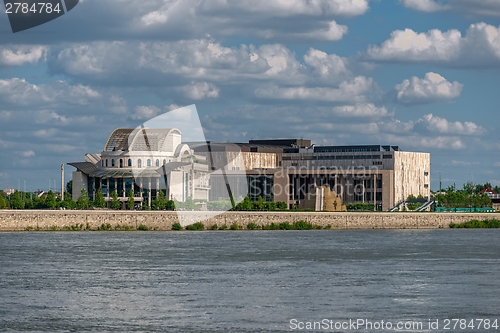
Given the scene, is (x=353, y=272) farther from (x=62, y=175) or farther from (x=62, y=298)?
(x=62, y=175)

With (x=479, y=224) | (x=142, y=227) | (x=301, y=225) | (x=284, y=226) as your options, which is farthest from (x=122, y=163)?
(x=142, y=227)

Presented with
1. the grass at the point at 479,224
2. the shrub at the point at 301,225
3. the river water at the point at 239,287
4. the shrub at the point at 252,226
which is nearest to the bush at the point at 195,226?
the shrub at the point at 252,226

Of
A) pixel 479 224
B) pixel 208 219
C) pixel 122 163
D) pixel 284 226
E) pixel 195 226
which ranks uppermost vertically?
pixel 122 163

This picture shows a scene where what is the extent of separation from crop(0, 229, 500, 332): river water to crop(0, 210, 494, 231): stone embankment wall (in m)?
30.1

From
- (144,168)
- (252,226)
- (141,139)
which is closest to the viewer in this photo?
(252,226)

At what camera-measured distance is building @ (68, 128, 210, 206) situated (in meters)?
182

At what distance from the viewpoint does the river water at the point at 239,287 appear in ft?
112

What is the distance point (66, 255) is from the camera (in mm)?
64375

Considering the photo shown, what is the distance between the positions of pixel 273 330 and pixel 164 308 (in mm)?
6705

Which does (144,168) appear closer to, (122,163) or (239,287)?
(122,163)


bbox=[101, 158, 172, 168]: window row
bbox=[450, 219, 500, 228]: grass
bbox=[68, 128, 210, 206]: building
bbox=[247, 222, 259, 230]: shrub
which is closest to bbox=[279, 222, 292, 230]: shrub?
bbox=[247, 222, 259, 230]: shrub

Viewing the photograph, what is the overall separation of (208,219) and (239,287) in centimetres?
6993

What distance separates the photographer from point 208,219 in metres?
114

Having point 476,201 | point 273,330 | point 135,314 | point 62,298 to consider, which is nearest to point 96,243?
point 62,298
